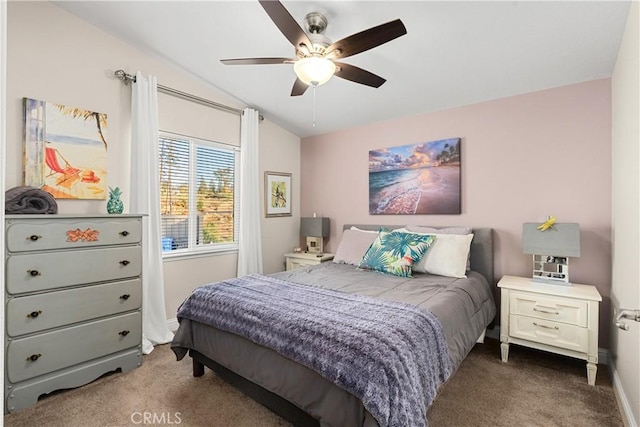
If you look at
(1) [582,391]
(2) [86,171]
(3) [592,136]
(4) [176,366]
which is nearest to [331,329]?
(4) [176,366]

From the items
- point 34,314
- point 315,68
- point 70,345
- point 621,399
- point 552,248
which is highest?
point 315,68

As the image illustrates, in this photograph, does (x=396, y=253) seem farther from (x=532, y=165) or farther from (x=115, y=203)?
(x=115, y=203)

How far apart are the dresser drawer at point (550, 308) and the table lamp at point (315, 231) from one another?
2394 millimetres

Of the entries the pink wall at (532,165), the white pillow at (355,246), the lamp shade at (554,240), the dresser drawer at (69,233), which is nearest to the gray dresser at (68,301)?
the dresser drawer at (69,233)

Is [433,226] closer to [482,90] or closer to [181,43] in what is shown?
[482,90]

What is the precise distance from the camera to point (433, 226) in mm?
3717

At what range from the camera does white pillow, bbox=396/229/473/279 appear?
9.91 ft

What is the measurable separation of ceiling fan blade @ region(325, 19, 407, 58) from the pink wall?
186cm

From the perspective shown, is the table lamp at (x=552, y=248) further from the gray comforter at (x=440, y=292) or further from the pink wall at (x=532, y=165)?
the gray comforter at (x=440, y=292)

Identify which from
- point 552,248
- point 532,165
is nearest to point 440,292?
point 552,248

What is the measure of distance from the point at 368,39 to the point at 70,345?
293 centimetres

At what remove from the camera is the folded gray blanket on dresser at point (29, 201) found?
7.63 ft

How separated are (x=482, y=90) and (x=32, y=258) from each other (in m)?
3.92

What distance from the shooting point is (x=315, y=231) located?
4543 mm
